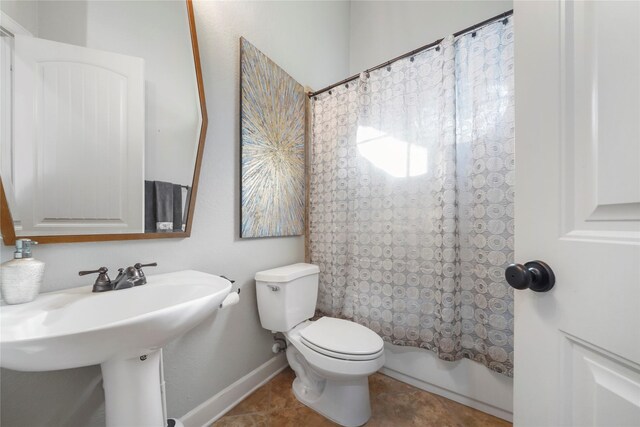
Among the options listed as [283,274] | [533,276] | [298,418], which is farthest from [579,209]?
[298,418]

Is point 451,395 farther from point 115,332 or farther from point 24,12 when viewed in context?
point 24,12

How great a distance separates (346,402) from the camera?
3.76 ft

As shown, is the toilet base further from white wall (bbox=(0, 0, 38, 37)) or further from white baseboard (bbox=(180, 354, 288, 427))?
white wall (bbox=(0, 0, 38, 37))

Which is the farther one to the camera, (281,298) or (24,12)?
(281,298)

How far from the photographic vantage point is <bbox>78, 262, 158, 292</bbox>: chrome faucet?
75cm

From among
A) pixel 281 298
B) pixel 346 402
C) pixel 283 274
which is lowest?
pixel 346 402

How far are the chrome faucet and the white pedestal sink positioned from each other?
0.08 feet

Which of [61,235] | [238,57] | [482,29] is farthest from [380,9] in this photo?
[61,235]

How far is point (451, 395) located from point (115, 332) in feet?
5.25

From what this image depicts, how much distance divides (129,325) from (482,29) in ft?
5.87

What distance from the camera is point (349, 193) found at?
157 centimetres

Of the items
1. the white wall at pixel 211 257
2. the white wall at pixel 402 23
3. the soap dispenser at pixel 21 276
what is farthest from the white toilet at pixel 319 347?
the white wall at pixel 402 23

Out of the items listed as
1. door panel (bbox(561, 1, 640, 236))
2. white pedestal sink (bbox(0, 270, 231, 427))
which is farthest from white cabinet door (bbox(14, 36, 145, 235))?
door panel (bbox(561, 1, 640, 236))

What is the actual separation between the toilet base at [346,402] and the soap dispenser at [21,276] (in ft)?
3.89
